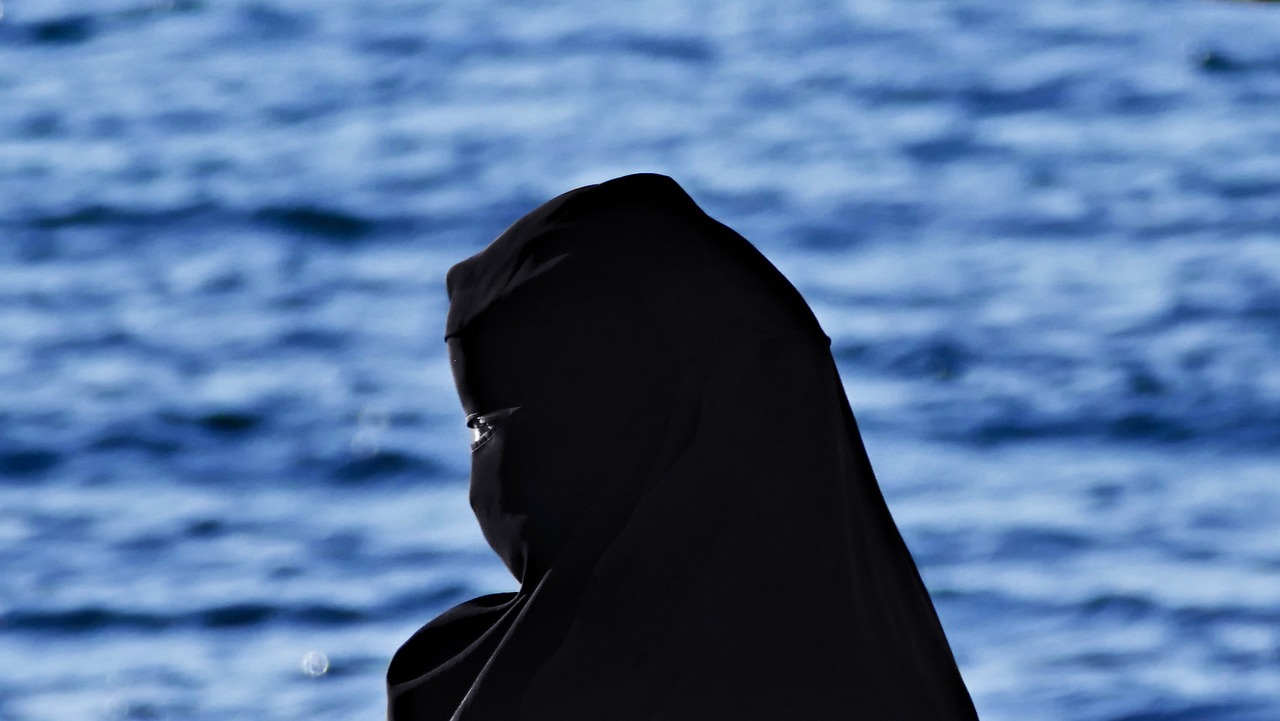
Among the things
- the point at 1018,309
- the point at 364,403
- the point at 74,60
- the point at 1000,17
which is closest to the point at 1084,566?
the point at 1018,309

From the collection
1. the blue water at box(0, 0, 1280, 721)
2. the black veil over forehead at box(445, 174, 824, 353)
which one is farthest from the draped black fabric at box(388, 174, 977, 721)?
the blue water at box(0, 0, 1280, 721)

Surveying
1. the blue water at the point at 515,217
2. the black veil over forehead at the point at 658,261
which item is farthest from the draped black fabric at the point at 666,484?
the blue water at the point at 515,217

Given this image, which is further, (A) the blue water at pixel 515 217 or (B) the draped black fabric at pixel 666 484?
(A) the blue water at pixel 515 217

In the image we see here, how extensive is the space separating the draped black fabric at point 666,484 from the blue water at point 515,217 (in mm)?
2821

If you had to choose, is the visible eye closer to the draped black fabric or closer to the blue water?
the draped black fabric

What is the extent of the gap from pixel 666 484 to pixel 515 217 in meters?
5.61

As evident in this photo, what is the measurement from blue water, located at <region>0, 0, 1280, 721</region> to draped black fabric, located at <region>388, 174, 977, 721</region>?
2.82 metres

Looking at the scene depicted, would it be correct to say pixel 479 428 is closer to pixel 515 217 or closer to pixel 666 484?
pixel 666 484

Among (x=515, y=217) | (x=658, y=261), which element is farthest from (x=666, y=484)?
(x=515, y=217)

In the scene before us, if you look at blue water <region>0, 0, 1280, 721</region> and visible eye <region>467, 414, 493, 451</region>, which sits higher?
blue water <region>0, 0, 1280, 721</region>

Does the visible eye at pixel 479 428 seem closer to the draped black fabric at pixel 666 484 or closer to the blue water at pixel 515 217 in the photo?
the draped black fabric at pixel 666 484

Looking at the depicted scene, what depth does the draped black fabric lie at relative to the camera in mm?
1425

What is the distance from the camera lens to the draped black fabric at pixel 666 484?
4.67 ft

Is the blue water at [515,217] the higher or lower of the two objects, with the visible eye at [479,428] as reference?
higher
